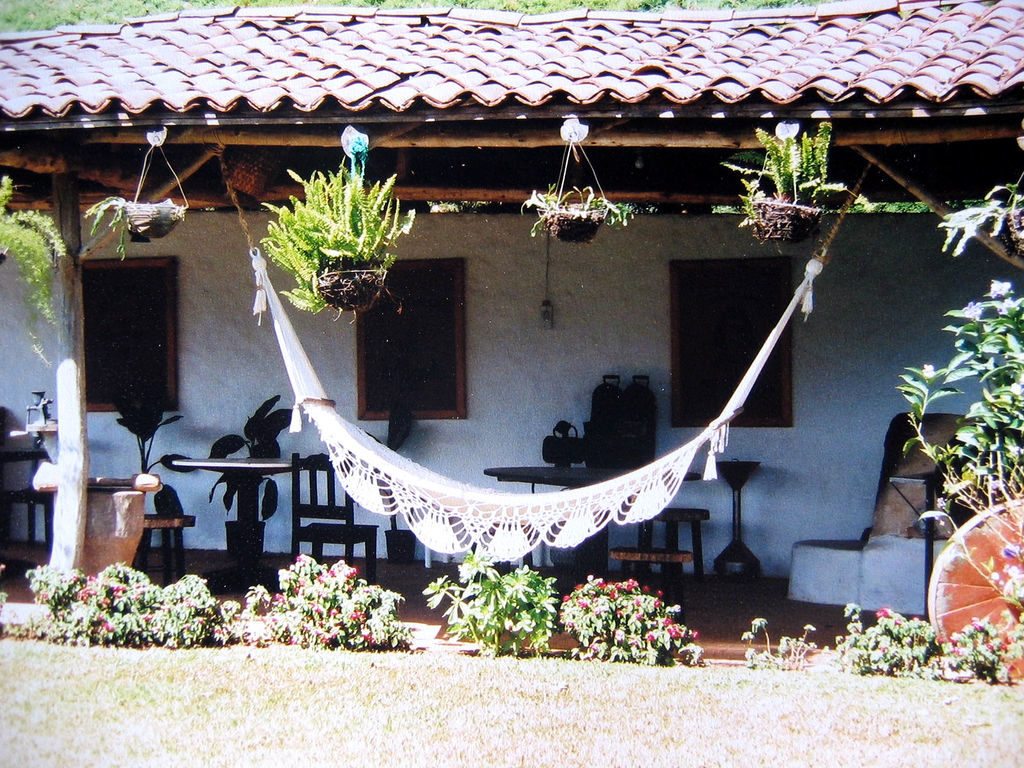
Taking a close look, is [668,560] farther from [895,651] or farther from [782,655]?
[895,651]

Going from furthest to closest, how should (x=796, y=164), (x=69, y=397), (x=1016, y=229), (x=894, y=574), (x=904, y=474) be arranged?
(x=904, y=474), (x=894, y=574), (x=69, y=397), (x=796, y=164), (x=1016, y=229)

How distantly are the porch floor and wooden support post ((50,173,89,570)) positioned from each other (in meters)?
0.46

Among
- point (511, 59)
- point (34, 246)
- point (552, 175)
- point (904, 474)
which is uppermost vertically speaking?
point (511, 59)

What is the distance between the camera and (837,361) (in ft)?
19.9

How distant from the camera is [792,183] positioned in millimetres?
3973

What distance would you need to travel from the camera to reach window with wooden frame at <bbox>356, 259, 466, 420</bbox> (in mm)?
6449

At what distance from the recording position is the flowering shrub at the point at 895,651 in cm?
393

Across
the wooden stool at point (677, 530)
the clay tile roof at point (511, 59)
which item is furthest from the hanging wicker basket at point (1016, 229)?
the wooden stool at point (677, 530)

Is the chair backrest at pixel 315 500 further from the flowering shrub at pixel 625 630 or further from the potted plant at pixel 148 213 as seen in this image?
the flowering shrub at pixel 625 630

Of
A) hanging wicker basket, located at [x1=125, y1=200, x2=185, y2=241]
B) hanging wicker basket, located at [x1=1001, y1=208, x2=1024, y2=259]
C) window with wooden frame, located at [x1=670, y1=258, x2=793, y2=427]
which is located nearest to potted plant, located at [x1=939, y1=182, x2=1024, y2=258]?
hanging wicker basket, located at [x1=1001, y1=208, x2=1024, y2=259]

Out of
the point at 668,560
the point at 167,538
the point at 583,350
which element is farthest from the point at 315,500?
the point at 668,560

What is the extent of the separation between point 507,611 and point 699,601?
1.56m

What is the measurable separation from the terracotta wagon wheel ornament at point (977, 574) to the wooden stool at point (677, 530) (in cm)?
118

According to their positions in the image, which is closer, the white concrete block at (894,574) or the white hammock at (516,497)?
the white hammock at (516,497)
